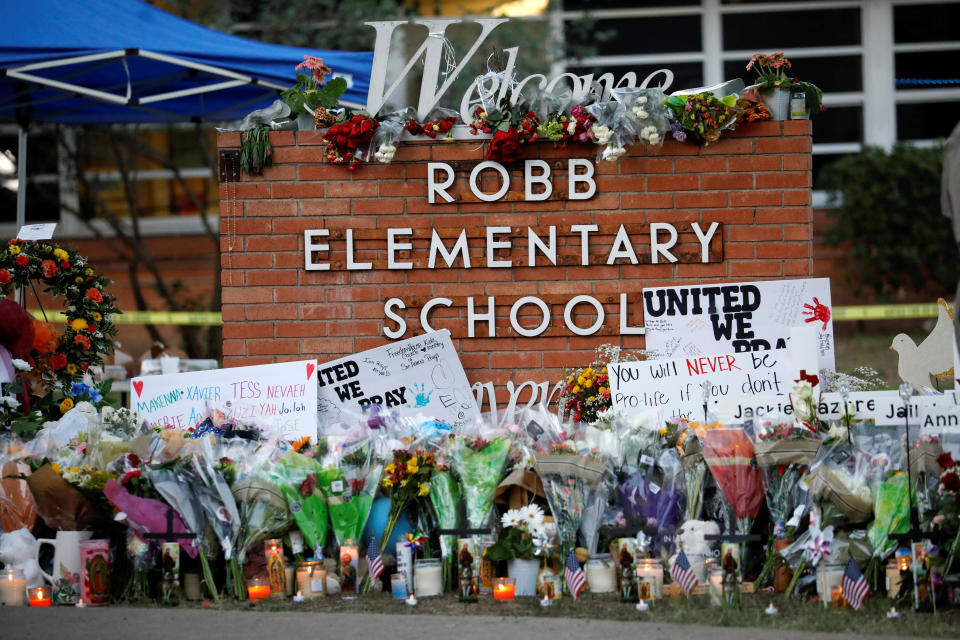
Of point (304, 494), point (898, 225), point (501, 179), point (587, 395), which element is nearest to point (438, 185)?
point (501, 179)

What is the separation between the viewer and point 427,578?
15.7 ft

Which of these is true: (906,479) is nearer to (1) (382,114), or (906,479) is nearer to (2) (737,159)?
(2) (737,159)

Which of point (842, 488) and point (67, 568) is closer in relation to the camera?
point (842, 488)

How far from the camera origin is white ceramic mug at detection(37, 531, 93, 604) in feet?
15.6

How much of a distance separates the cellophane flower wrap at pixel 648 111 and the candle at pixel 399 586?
110 inches

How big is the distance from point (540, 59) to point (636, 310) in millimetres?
7216

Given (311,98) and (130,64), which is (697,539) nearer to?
(311,98)

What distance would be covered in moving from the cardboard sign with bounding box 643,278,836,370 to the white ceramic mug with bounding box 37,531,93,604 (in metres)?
3.14

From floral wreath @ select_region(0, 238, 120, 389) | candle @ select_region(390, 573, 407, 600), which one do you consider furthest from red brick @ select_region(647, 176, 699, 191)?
floral wreath @ select_region(0, 238, 120, 389)

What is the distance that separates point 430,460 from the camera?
4.91 meters

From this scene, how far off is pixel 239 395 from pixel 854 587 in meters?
3.23

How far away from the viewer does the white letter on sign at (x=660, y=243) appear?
20.9ft

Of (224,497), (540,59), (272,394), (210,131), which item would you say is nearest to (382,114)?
(272,394)

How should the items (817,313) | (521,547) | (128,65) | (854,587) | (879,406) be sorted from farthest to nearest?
(128,65), (817,313), (879,406), (521,547), (854,587)
